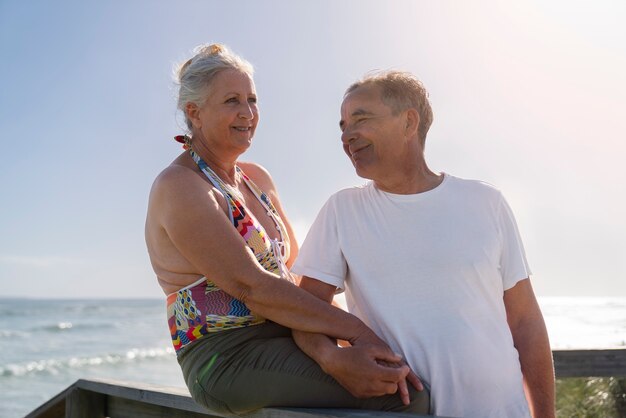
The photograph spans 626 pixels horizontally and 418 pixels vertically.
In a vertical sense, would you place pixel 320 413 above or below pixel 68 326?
above

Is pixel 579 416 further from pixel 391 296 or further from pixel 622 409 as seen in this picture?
pixel 391 296

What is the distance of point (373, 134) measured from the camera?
2.20 metres

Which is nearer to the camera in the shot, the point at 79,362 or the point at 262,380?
the point at 262,380

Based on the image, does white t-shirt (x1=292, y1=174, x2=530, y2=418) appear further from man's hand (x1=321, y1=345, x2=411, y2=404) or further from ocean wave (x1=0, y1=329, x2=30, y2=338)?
ocean wave (x1=0, y1=329, x2=30, y2=338)

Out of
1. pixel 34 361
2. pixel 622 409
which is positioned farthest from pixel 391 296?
pixel 34 361

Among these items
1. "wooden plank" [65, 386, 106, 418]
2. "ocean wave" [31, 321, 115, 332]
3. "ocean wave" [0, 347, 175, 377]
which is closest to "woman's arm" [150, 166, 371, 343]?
"wooden plank" [65, 386, 106, 418]

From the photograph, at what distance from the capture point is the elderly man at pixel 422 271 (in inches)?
78.5

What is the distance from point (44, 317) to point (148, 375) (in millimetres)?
17678

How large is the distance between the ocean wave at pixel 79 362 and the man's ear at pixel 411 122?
1661cm

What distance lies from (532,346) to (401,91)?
0.87 meters

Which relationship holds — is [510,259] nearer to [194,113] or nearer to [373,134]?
[373,134]

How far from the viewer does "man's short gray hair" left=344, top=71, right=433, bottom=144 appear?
2.23 m

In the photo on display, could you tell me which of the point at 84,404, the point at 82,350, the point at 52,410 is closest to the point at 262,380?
the point at 84,404

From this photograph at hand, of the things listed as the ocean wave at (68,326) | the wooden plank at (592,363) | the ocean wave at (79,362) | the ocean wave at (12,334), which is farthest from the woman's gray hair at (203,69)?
the ocean wave at (68,326)
